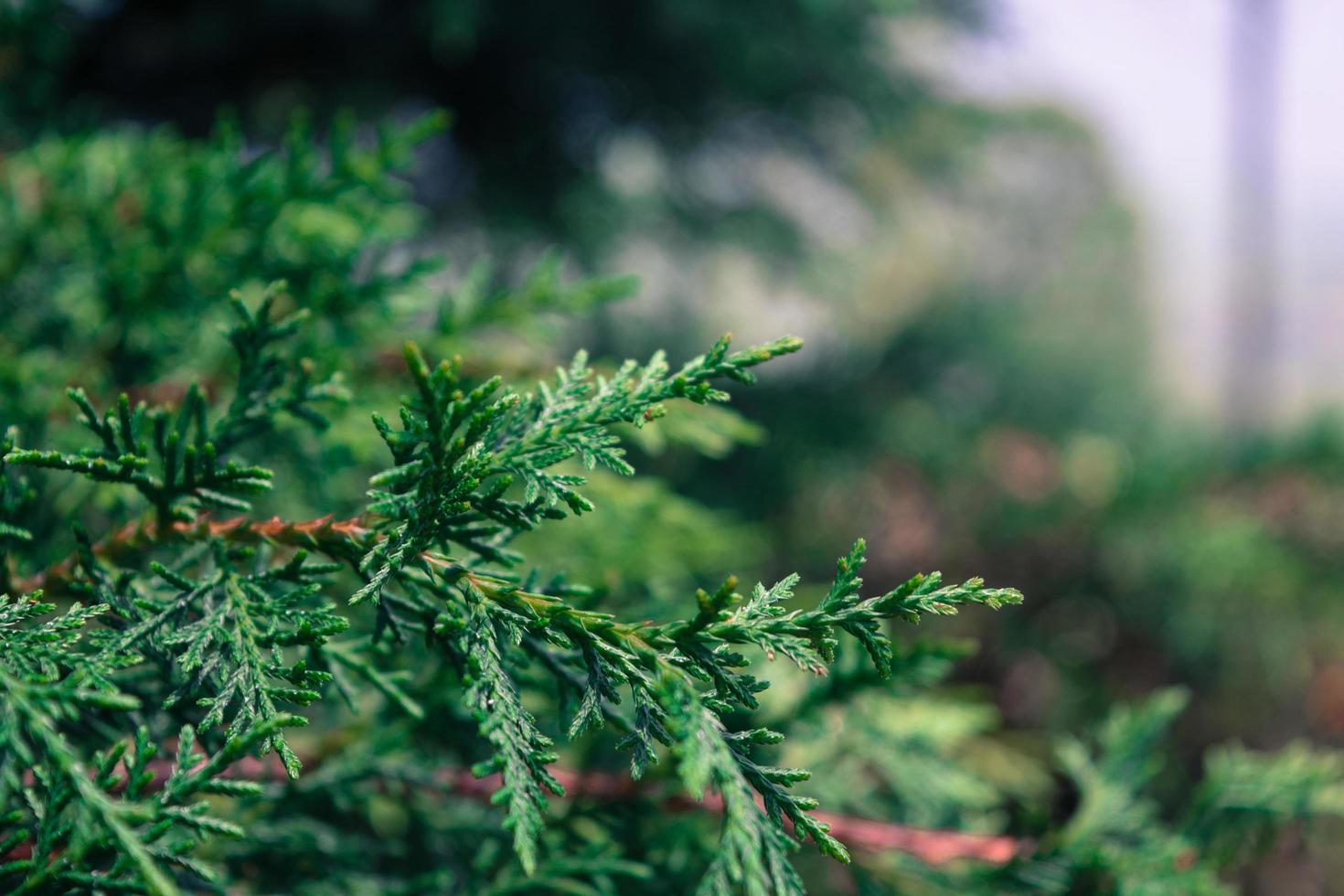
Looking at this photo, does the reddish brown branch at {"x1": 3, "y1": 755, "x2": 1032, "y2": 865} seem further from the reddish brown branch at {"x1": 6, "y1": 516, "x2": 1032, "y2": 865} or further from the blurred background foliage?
the blurred background foliage

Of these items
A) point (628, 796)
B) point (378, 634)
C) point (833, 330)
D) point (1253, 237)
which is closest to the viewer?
point (378, 634)

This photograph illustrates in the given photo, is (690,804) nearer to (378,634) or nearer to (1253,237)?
(378,634)

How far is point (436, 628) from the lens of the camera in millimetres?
604

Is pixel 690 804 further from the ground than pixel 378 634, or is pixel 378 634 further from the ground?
pixel 378 634

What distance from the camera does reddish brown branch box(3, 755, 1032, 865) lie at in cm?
96

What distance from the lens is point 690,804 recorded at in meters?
1.00

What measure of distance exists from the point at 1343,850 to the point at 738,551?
3104 millimetres

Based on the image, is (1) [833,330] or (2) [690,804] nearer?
(2) [690,804]

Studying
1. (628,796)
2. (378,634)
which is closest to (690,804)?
(628,796)

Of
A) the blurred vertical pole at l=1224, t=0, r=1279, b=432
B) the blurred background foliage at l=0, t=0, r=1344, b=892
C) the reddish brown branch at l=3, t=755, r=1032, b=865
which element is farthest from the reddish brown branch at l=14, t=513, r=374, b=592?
the blurred vertical pole at l=1224, t=0, r=1279, b=432

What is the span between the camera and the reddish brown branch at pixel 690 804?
3.17 ft

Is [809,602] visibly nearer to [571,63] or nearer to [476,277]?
[476,277]

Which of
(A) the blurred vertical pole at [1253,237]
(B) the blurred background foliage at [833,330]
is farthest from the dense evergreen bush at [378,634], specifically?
(A) the blurred vertical pole at [1253,237]

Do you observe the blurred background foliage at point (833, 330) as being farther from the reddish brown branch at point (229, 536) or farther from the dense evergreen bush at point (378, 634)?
the reddish brown branch at point (229, 536)
